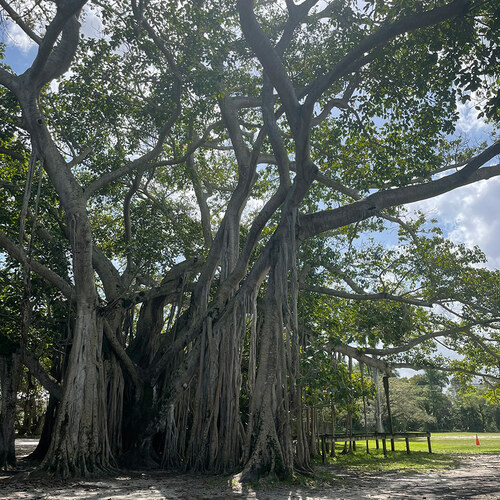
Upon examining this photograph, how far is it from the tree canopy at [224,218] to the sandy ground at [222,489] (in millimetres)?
399

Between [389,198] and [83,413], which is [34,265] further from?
[389,198]

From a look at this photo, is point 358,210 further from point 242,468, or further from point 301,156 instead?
point 242,468

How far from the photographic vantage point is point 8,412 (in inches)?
295

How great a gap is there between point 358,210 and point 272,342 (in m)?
2.05

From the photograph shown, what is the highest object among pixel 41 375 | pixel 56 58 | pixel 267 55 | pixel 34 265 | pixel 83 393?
pixel 56 58

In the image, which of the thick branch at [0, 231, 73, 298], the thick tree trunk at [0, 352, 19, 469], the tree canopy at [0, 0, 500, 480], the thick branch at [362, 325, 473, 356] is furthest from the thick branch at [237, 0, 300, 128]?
the thick branch at [362, 325, 473, 356]

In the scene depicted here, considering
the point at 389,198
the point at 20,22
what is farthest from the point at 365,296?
the point at 20,22

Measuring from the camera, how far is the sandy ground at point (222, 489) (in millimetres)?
4793

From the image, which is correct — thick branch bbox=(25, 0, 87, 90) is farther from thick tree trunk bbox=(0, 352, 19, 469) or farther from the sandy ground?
the sandy ground

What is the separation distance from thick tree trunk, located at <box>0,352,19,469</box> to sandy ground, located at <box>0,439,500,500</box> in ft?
3.10

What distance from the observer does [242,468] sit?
5.73m

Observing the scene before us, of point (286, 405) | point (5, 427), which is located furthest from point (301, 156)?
point (5, 427)

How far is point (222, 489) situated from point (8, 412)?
404 cm

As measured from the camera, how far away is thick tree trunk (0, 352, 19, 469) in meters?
7.34
